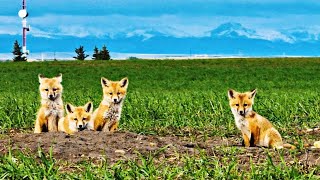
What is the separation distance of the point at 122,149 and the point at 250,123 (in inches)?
61.8

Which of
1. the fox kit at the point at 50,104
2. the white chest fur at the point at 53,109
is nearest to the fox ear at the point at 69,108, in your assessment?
the fox kit at the point at 50,104

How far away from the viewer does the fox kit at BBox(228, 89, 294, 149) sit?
304 inches

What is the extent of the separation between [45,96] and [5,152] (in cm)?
79

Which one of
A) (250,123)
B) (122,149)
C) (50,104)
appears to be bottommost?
(122,149)

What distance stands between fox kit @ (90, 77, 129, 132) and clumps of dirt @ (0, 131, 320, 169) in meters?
0.18

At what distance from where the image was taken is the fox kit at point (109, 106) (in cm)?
812

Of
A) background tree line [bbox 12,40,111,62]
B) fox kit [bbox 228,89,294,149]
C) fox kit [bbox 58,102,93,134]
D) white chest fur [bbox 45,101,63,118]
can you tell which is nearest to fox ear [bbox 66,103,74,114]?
fox kit [bbox 58,102,93,134]

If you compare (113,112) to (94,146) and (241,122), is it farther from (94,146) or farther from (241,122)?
(241,122)

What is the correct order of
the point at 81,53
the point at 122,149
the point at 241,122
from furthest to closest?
the point at 81,53
the point at 122,149
the point at 241,122

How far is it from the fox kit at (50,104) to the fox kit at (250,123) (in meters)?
1.94

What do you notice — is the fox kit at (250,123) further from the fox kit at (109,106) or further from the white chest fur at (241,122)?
the fox kit at (109,106)

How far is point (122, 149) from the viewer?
28.5 ft

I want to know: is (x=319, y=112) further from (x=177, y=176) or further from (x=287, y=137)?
(x=177, y=176)

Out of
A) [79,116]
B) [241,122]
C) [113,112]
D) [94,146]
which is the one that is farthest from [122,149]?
[241,122]
